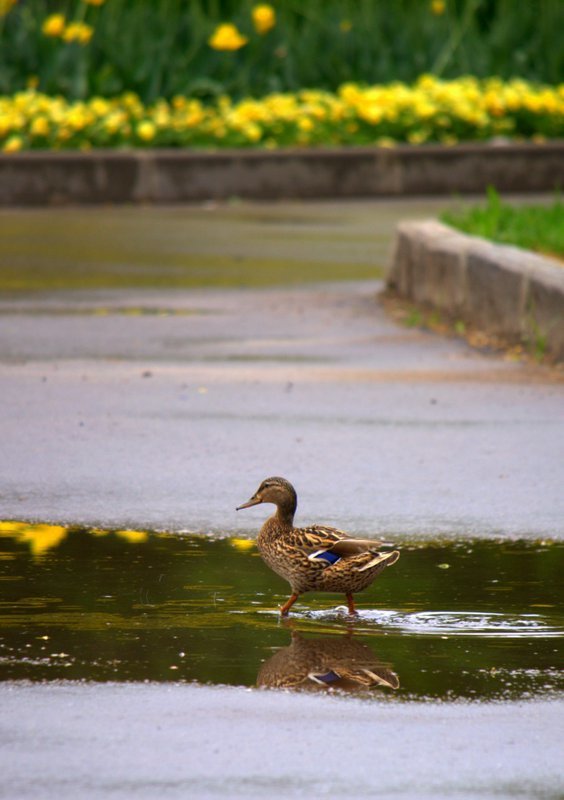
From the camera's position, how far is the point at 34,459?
797 cm

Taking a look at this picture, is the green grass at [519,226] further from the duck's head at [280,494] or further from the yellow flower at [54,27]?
the yellow flower at [54,27]

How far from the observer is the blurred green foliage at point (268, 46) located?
25500mm

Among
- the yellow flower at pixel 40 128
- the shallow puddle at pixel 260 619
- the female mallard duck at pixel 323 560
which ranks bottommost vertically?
the yellow flower at pixel 40 128

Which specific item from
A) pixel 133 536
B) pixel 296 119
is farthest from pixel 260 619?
pixel 296 119

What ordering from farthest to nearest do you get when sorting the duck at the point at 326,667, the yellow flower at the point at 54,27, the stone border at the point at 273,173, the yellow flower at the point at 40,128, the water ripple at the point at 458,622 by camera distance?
the yellow flower at the point at 54,27
the yellow flower at the point at 40,128
the stone border at the point at 273,173
the water ripple at the point at 458,622
the duck at the point at 326,667

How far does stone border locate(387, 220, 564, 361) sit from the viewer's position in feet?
35.0

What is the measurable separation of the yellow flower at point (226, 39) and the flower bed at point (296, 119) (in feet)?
2.59

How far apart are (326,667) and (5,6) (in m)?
21.5

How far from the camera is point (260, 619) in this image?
5637 millimetres

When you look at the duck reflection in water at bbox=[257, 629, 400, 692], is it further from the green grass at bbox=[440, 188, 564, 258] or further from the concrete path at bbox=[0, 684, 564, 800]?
the green grass at bbox=[440, 188, 564, 258]

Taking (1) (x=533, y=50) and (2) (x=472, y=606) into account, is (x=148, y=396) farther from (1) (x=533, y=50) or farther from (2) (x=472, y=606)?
(1) (x=533, y=50)

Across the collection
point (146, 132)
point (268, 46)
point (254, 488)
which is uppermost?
point (254, 488)

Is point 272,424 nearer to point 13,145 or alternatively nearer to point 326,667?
point 326,667

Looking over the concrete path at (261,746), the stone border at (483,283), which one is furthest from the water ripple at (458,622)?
the stone border at (483,283)
